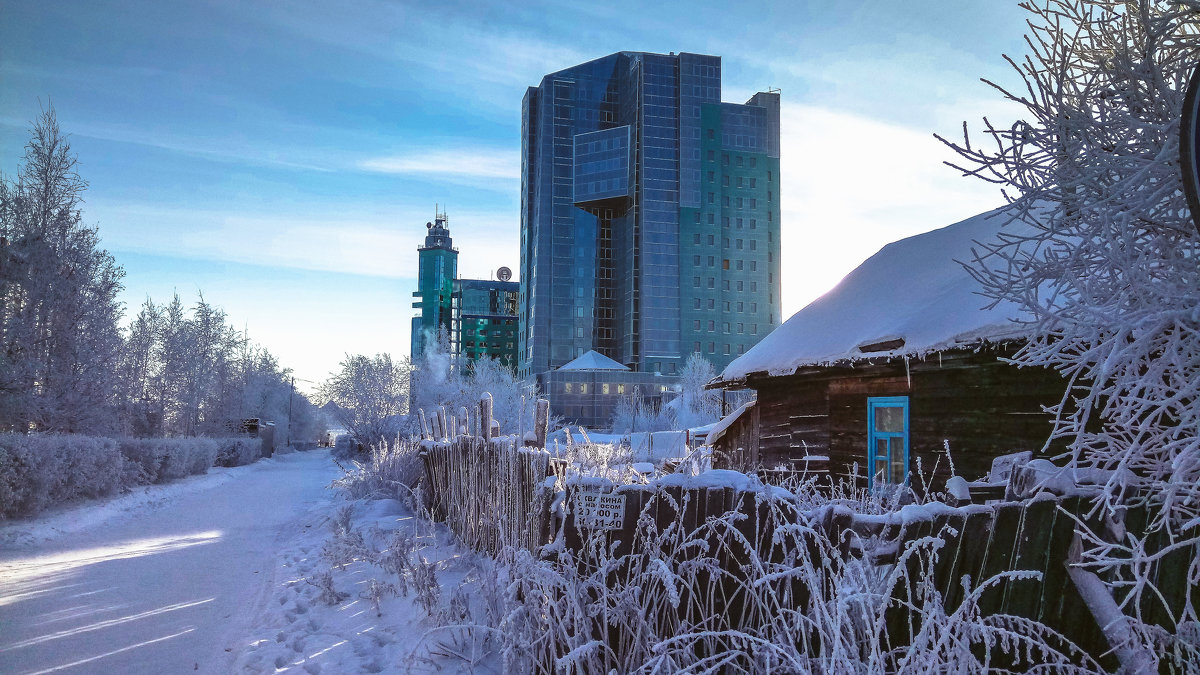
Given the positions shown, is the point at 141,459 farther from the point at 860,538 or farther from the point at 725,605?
the point at 860,538

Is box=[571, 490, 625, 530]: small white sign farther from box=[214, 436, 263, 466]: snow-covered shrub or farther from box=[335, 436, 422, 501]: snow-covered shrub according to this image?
box=[214, 436, 263, 466]: snow-covered shrub

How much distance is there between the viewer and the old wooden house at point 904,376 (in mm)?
8375

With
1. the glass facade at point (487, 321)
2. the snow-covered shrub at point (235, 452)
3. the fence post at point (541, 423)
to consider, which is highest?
the glass facade at point (487, 321)

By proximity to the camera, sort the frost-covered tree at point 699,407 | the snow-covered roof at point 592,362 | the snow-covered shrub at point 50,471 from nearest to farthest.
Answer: the snow-covered shrub at point 50,471, the frost-covered tree at point 699,407, the snow-covered roof at point 592,362

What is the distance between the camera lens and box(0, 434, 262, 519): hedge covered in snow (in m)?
11.1

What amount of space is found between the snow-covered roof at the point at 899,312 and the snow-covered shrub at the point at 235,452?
24.0 meters

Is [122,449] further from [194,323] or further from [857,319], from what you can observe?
[194,323]

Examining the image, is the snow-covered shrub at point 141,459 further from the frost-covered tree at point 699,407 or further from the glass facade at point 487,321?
the glass facade at point 487,321

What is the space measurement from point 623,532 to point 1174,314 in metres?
2.85

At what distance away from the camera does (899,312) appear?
9969mm

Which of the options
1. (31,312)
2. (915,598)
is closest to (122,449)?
(31,312)

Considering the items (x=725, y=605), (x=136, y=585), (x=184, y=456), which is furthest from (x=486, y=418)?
(x=184, y=456)

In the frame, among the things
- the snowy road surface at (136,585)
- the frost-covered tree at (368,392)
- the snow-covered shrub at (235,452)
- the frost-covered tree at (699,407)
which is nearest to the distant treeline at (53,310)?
the snowy road surface at (136,585)

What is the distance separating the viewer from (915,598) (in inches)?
128
